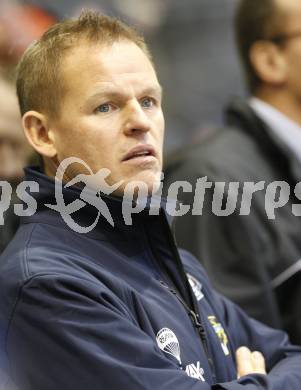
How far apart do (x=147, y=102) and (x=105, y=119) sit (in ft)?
0.48

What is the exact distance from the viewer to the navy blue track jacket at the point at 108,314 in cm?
176

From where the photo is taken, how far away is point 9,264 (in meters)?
1.86

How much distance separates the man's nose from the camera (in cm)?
203

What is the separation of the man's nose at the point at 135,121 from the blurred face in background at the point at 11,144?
1.30 metres

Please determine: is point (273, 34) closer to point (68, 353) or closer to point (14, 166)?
point (14, 166)

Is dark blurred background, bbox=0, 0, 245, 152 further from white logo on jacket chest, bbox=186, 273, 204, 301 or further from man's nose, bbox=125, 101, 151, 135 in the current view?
man's nose, bbox=125, 101, 151, 135

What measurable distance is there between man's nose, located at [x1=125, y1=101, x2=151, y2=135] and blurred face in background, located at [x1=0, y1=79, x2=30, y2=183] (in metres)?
1.30

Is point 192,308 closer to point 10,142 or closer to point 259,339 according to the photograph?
point 259,339

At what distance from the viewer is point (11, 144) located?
332 centimetres

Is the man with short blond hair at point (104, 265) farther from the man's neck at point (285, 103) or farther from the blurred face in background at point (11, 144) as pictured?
the man's neck at point (285, 103)

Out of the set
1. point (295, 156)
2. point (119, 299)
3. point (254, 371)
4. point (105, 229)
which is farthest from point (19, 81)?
point (295, 156)

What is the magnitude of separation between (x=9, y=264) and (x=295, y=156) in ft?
5.69

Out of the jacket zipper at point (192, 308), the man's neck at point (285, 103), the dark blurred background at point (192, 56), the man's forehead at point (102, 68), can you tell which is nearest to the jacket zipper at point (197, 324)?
the jacket zipper at point (192, 308)

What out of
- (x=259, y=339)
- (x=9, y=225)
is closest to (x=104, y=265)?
(x=259, y=339)
